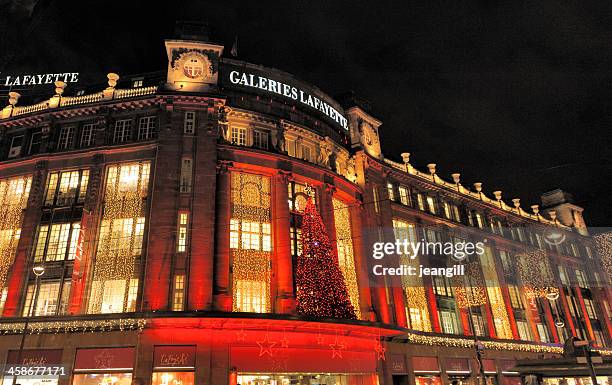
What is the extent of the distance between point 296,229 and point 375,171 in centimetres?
1345

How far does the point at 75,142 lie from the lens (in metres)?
32.7

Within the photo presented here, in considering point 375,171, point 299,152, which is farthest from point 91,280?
point 375,171

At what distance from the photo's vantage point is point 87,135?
3309cm

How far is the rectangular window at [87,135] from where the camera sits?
32688 mm

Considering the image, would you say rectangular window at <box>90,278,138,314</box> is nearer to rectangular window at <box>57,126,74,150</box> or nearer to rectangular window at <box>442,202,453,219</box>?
→ rectangular window at <box>57,126,74,150</box>

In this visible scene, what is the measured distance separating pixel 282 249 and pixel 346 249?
759 cm

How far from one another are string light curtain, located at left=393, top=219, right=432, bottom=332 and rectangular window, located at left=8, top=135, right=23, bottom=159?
32784 millimetres

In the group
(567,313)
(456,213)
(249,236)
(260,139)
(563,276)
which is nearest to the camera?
(249,236)

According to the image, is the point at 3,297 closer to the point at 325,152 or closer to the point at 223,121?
the point at 223,121

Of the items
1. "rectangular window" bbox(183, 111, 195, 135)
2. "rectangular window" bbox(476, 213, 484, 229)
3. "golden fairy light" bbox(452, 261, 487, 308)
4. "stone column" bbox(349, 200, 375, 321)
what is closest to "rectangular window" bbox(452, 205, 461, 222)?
"rectangular window" bbox(476, 213, 484, 229)

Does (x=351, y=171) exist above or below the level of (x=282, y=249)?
above

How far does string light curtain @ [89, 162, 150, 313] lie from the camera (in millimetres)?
27609

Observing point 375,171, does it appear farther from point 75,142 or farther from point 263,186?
point 75,142

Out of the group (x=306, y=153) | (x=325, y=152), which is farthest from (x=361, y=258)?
(x=306, y=153)
